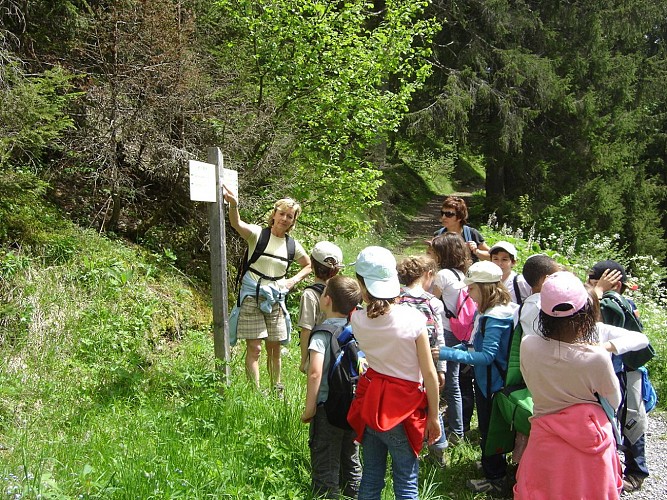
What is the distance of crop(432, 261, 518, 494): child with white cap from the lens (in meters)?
4.02

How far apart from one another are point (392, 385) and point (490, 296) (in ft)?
4.09

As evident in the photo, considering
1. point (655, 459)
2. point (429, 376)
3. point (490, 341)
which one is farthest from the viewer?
point (655, 459)

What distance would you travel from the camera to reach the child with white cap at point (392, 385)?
3199 mm

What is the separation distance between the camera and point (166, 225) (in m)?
7.60

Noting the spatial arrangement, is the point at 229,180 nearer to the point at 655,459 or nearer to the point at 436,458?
the point at 436,458

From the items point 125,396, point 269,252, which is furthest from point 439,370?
point 125,396

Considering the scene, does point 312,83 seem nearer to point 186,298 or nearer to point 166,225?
point 166,225

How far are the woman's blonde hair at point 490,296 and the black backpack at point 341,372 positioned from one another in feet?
3.55

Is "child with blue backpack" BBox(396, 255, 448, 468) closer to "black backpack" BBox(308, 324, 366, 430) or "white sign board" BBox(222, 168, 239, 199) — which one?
"black backpack" BBox(308, 324, 366, 430)

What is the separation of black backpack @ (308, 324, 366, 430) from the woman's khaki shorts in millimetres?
1726

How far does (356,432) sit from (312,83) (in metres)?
6.03

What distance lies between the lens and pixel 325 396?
347cm

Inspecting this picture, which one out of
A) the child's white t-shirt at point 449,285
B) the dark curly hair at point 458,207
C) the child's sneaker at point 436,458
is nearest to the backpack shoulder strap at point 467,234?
the dark curly hair at point 458,207

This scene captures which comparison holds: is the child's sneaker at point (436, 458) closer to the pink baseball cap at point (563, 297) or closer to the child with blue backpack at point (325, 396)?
the child with blue backpack at point (325, 396)
